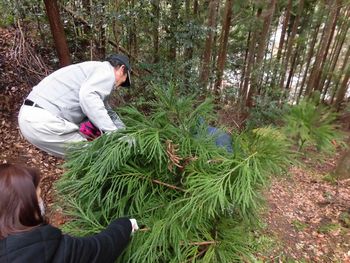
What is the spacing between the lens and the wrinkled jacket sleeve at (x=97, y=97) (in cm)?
207

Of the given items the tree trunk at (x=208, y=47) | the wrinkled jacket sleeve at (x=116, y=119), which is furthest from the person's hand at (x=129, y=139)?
the tree trunk at (x=208, y=47)

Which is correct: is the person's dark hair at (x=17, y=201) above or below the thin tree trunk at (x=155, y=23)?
below

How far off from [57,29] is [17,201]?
3694mm

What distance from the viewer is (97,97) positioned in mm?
2137

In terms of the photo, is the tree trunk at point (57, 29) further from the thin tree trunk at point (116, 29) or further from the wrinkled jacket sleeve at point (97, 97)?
the wrinkled jacket sleeve at point (97, 97)

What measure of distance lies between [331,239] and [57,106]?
3.39m

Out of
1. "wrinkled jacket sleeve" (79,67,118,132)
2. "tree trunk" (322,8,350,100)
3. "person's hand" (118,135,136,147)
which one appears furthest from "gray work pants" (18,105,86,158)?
"tree trunk" (322,8,350,100)

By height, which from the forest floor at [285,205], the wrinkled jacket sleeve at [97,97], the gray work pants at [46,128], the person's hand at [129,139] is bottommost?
the forest floor at [285,205]

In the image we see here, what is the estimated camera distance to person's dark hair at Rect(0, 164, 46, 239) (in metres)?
1.11

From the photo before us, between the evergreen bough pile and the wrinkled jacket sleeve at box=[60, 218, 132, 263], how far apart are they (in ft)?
0.46

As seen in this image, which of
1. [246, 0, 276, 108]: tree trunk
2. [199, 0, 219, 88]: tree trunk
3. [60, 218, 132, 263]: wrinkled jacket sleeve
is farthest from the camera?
[246, 0, 276, 108]: tree trunk

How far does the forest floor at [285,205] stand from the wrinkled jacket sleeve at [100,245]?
1333 millimetres

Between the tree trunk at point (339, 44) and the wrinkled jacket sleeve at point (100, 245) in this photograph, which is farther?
the tree trunk at point (339, 44)

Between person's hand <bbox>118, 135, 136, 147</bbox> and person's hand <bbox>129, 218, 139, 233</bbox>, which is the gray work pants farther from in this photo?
person's hand <bbox>129, 218, 139, 233</bbox>
